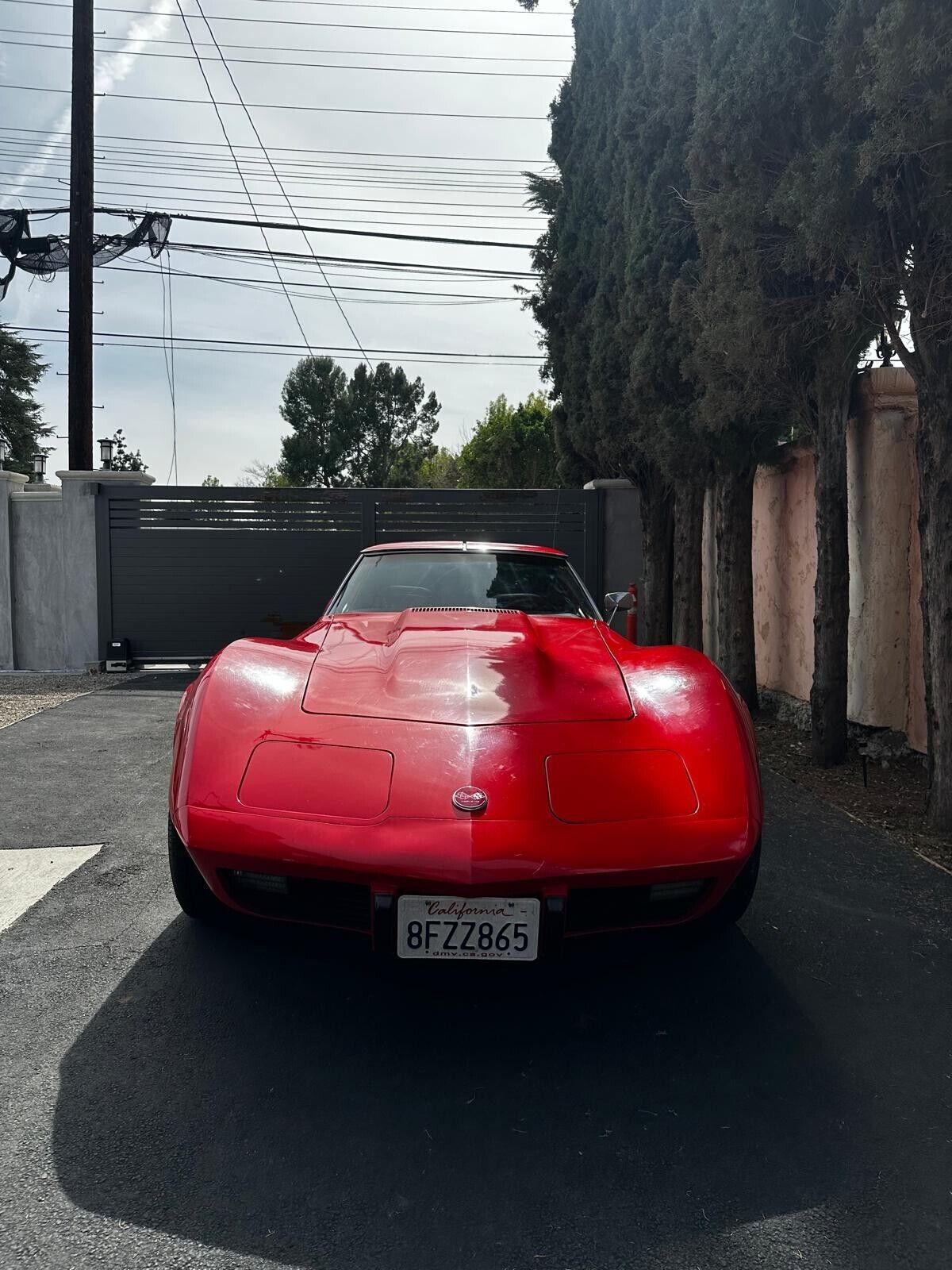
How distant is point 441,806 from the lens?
228cm

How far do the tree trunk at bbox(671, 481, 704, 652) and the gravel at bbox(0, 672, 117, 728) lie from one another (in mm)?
5828

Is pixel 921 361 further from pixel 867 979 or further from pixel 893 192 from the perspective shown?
pixel 867 979

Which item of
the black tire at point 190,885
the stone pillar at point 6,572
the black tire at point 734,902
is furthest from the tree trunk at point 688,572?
the stone pillar at point 6,572

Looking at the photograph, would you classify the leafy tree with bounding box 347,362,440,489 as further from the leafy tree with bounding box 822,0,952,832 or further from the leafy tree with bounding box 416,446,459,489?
the leafy tree with bounding box 822,0,952,832

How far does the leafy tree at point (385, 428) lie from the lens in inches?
1945

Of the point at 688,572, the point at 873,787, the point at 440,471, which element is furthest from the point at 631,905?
the point at 440,471

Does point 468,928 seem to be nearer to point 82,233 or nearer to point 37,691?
point 37,691

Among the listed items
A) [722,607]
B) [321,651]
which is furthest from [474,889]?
[722,607]

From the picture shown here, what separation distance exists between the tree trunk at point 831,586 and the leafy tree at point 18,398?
38.8m

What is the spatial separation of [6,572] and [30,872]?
847cm

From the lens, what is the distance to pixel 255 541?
1142 centimetres

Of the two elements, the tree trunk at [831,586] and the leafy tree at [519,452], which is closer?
the tree trunk at [831,586]

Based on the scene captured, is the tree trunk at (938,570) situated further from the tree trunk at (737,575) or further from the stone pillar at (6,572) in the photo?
the stone pillar at (6,572)

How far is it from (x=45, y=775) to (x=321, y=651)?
9.46 feet
